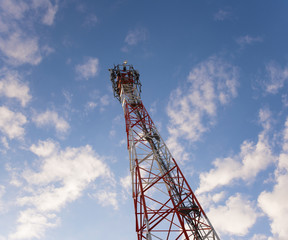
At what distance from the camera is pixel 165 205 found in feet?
44.3

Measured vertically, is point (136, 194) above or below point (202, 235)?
above

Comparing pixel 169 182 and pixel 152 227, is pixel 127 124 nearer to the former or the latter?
pixel 169 182

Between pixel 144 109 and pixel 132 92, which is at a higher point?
pixel 132 92

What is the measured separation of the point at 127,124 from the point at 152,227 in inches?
399

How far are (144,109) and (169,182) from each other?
30.8 ft

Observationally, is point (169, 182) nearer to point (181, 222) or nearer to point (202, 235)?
point (181, 222)

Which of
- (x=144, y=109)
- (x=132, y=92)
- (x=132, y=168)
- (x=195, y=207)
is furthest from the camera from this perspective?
(x=132, y=92)

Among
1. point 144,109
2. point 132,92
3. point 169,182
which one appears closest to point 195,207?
point 169,182

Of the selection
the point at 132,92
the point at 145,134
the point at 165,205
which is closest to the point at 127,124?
the point at 145,134

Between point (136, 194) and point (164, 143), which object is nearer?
point (136, 194)

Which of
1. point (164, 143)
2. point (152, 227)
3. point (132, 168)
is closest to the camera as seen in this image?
point (152, 227)

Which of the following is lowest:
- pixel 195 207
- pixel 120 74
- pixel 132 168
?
pixel 195 207

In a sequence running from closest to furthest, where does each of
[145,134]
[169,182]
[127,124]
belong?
[169,182], [145,134], [127,124]

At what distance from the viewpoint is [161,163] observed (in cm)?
1630
